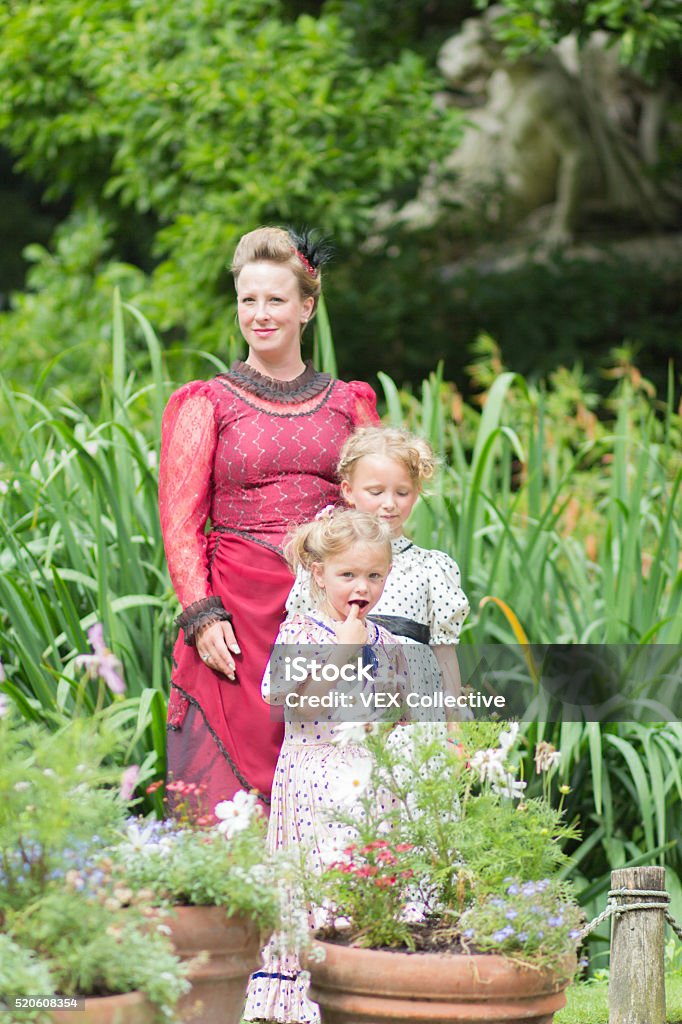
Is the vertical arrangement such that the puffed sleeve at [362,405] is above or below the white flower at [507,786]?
above

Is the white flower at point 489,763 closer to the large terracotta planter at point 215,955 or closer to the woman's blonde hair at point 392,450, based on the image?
the large terracotta planter at point 215,955

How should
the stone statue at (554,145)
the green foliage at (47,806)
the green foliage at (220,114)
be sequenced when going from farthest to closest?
the stone statue at (554,145), the green foliage at (220,114), the green foliage at (47,806)

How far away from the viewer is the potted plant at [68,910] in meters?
1.86

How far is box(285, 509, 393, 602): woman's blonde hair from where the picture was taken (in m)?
2.70

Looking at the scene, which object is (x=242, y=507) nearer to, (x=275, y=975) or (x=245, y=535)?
(x=245, y=535)

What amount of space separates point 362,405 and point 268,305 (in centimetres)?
37

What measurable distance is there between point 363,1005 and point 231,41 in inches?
215

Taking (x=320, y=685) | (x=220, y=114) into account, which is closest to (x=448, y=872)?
(x=320, y=685)

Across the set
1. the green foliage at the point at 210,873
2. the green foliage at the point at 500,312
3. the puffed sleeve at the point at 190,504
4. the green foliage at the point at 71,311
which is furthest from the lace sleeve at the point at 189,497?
the green foliage at the point at 500,312

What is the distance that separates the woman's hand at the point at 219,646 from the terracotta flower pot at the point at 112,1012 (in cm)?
107

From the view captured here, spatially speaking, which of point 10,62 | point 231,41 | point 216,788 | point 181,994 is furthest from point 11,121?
point 181,994

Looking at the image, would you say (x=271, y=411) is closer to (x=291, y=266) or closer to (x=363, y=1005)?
(x=291, y=266)

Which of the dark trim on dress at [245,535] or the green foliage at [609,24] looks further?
the green foliage at [609,24]

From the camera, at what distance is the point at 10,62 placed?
7.51 m
